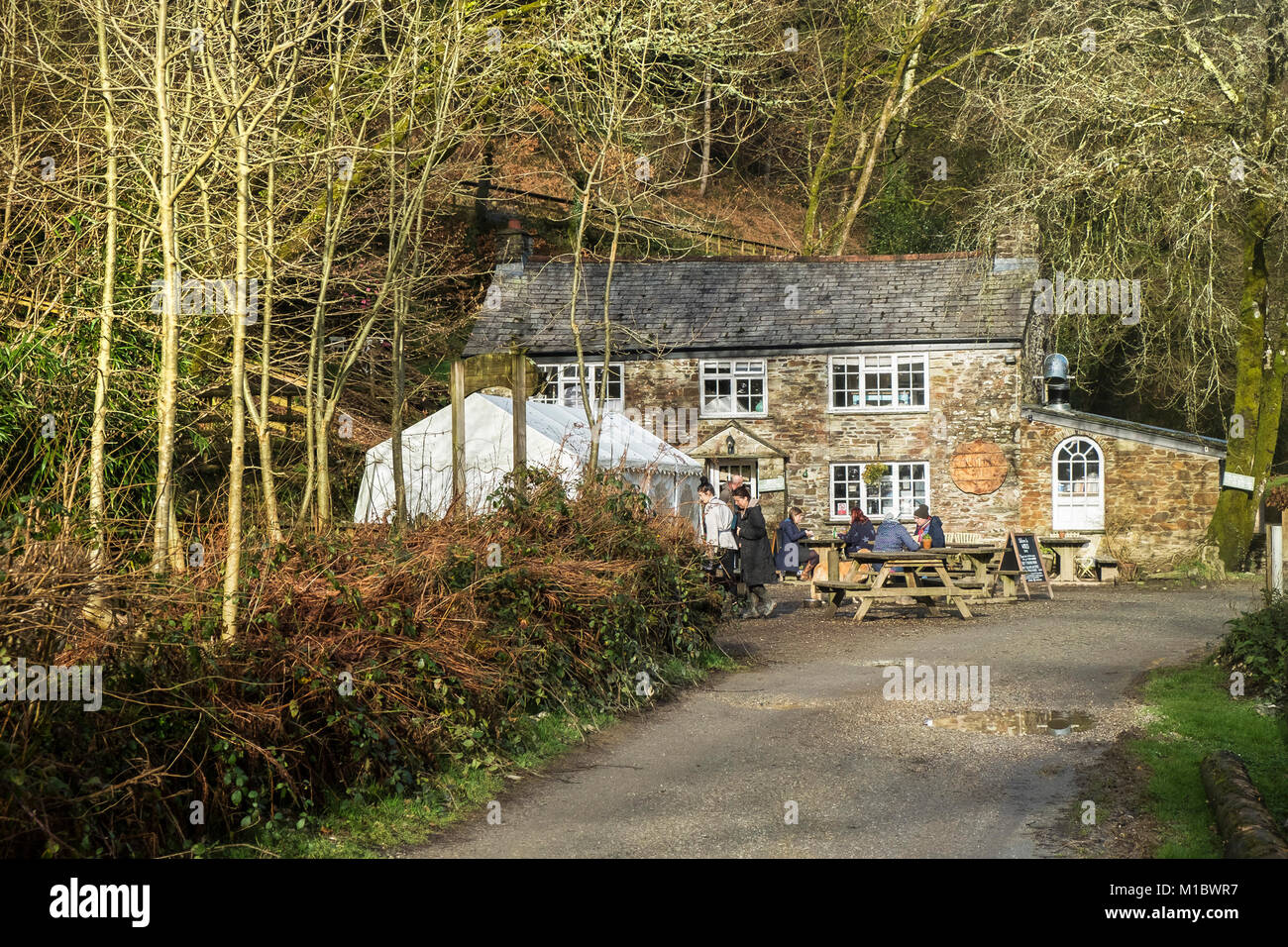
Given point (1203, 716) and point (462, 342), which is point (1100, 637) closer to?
point (1203, 716)

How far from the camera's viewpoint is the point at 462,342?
101ft

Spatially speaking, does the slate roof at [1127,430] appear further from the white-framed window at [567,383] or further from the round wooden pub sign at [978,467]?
the white-framed window at [567,383]

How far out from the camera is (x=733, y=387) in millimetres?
28516

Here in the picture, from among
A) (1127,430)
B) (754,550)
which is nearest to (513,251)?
(1127,430)

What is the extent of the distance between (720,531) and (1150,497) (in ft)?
42.2

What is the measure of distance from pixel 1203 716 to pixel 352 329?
1789cm

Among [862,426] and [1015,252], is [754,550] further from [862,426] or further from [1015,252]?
[1015,252]

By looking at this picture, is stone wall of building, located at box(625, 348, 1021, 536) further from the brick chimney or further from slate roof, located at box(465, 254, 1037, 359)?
the brick chimney

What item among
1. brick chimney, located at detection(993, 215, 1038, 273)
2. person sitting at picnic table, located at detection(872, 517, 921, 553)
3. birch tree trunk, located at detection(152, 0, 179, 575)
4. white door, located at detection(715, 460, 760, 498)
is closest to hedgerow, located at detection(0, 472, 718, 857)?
birch tree trunk, located at detection(152, 0, 179, 575)

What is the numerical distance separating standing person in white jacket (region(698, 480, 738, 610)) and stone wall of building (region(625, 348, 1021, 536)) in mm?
10422
